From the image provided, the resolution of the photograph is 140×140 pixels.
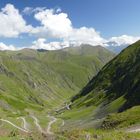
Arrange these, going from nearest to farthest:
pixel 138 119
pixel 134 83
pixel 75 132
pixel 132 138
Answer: pixel 75 132
pixel 132 138
pixel 138 119
pixel 134 83

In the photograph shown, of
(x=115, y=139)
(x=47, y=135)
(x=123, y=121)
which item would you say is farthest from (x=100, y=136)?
(x=123, y=121)

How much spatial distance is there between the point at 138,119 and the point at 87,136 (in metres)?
52.6

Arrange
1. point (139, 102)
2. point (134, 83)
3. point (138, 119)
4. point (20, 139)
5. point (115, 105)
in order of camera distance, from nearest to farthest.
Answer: point (20, 139) → point (138, 119) → point (139, 102) → point (115, 105) → point (134, 83)

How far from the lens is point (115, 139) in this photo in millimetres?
35531

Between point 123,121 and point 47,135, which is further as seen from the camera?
point 123,121

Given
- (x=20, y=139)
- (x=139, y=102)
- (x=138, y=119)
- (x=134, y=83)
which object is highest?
(x=134, y=83)

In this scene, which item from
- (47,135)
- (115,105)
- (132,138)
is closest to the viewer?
(47,135)

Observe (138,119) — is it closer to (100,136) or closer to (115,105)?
(100,136)

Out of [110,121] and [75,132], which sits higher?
[110,121]

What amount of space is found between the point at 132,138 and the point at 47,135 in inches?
418

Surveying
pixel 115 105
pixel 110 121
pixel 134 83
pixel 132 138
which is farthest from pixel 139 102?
pixel 132 138

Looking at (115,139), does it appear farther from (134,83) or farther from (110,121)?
(134,83)

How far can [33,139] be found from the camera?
29438 mm

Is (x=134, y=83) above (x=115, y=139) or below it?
above
